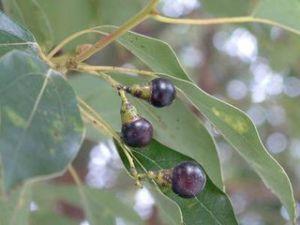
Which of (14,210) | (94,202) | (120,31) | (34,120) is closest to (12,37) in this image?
(120,31)

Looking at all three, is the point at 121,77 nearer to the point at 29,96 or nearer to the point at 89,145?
the point at 29,96

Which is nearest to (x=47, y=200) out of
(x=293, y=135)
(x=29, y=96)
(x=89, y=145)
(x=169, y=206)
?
(x=89, y=145)

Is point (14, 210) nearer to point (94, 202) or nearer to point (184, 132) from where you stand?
point (94, 202)

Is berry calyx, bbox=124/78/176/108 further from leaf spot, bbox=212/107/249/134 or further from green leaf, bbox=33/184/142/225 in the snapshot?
green leaf, bbox=33/184/142/225

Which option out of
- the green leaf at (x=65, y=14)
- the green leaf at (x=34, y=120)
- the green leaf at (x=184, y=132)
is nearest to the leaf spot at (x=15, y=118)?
the green leaf at (x=34, y=120)

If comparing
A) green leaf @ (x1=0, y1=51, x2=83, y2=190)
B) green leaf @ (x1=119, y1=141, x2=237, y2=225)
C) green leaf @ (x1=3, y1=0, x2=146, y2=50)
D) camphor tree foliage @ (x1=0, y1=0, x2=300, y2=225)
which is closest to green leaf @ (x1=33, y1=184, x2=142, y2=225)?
camphor tree foliage @ (x1=0, y1=0, x2=300, y2=225)

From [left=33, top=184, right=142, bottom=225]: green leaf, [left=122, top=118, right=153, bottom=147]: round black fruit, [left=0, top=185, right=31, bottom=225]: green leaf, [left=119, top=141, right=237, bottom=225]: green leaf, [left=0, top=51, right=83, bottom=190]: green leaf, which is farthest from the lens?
[left=33, top=184, right=142, bottom=225]: green leaf
